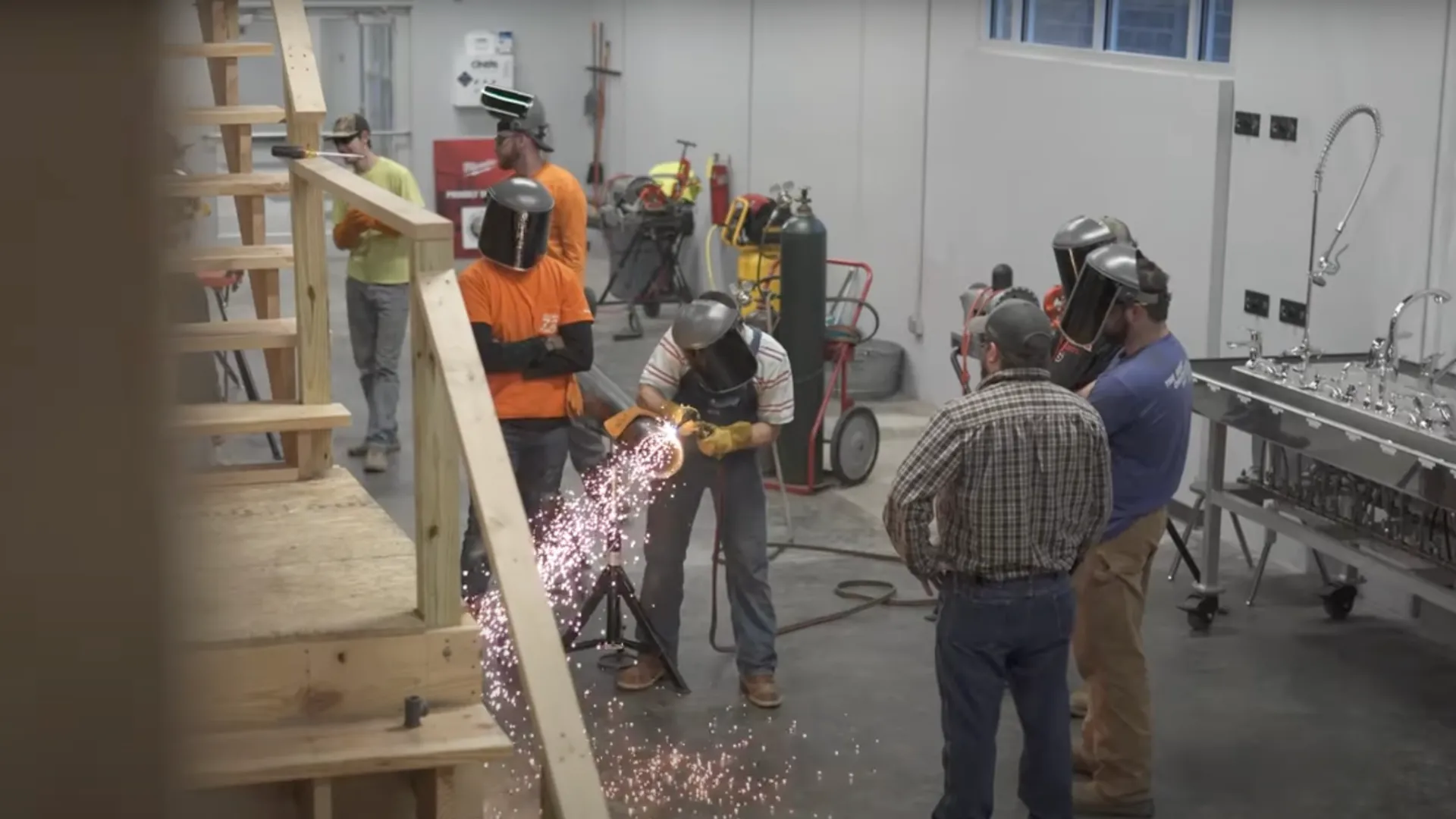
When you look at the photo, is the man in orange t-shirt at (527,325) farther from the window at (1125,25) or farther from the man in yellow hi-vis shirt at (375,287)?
the window at (1125,25)

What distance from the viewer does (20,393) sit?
Answer: 0.56 m

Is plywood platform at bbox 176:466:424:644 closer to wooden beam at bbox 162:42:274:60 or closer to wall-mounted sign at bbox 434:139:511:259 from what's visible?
wooden beam at bbox 162:42:274:60

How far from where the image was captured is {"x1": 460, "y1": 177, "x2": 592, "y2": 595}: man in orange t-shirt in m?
6.20

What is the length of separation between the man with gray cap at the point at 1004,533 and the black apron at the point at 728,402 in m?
1.46

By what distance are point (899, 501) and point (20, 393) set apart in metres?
4.19

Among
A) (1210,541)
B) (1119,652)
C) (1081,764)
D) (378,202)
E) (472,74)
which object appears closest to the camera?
(378,202)

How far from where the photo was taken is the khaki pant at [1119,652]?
5367mm

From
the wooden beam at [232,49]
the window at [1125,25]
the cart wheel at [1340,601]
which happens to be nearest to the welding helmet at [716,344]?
the wooden beam at [232,49]

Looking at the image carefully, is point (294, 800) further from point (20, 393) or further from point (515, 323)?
point (20, 393)

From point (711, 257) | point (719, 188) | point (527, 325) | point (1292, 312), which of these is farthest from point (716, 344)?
point (711, 257)

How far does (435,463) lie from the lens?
3.85 m

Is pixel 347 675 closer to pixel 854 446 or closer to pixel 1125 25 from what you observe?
pixel 854 446

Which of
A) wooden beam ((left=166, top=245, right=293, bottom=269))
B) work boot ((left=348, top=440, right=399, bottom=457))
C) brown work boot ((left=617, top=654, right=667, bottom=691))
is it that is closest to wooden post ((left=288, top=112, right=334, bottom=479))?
wooden beam ((left=166, top=245, right=293, bottom=269))

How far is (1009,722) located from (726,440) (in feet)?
4.88
